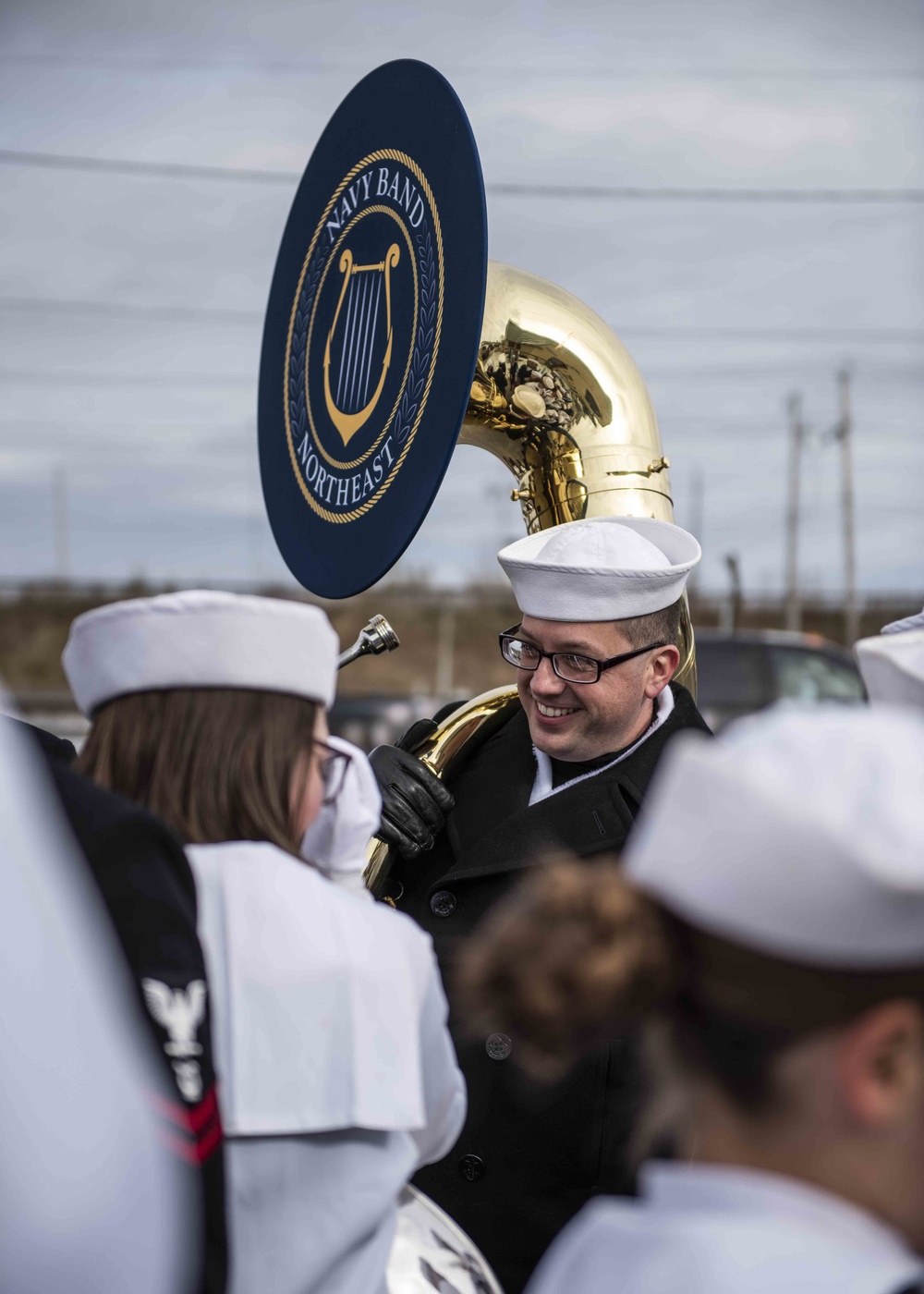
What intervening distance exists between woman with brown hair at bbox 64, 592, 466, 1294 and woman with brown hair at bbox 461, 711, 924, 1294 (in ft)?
1.45

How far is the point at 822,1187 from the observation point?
2.99 ft

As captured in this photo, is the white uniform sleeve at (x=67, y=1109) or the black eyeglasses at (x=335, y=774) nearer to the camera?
the white uniform sleeve at (x=67, y=1109)

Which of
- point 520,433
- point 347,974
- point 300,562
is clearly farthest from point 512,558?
point 347,974

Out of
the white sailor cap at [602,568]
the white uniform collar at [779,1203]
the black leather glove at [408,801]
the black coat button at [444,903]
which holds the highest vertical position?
the white sailor cap at [602,568]

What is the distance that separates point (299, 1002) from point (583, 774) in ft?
4.42

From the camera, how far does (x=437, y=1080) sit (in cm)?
160

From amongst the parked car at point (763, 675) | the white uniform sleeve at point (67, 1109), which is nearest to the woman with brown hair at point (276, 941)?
the white uniform sleeve at point (67, 1109)

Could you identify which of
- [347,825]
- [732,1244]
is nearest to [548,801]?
[347,825]

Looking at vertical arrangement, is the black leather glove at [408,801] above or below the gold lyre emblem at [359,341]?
below

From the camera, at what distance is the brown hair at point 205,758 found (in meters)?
1.47

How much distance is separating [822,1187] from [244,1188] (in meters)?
0.70

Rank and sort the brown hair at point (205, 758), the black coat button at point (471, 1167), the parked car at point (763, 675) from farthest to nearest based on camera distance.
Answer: the parked car at point (763, 675) < the black coat button at point (471, 1167) < the brown hair at point (205, 758)

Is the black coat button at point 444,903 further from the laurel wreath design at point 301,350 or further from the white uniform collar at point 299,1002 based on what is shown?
the white uniform collar at point 299,1002

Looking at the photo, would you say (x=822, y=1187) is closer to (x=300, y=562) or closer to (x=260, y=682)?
(x=260, y=682)
